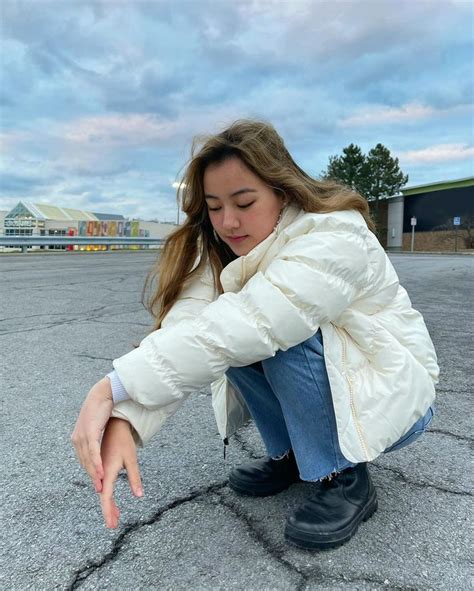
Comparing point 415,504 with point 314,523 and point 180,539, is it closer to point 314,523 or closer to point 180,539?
point 314,523

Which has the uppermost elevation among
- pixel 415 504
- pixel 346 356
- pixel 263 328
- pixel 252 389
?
pixel 263 328

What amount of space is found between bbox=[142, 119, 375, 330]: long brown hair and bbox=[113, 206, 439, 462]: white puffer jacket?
0.27 feet

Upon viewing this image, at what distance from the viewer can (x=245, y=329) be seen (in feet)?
4.01

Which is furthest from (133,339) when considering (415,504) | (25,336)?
(415,504)

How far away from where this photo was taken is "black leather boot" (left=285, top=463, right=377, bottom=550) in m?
1.35

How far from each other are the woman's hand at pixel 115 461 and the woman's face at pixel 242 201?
0.66m

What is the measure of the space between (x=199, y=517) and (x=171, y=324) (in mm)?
584

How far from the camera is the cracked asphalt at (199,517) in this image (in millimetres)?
1235

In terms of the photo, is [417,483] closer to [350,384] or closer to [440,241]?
[350,384]

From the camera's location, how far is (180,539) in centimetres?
139

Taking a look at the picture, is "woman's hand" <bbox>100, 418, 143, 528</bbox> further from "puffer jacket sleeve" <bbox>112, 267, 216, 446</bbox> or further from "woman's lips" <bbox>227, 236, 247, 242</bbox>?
"woman's lips" <bbox>227, 236, 247, 242</bbox>

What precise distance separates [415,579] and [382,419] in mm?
380

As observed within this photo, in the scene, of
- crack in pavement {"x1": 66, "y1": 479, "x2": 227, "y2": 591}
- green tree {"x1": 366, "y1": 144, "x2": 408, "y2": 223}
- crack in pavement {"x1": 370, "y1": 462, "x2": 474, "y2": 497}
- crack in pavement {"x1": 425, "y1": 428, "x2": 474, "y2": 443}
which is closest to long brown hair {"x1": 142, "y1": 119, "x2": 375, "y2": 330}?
crack in pavement {"x1": 66, "y1": 479, "x2": 227, "y2": 591}

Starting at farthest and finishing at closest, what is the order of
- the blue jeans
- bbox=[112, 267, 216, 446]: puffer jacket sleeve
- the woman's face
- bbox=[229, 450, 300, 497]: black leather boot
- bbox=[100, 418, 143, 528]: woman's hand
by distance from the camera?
bbox=[229, 450, 300, 497]: black leather boot < the woman's face < the blue jeans < bbox=[112, 267, 216, 446]: puffer jacket sleeve < bbox=[100, 418, 143, 528]: woman's hand
